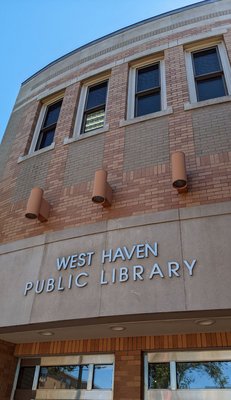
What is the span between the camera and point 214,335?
5.66 metres

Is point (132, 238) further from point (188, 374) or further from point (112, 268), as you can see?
point (188, 374)

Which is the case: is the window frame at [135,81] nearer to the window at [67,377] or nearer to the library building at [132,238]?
the library building at [132,238]

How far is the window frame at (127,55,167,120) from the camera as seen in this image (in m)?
7.74

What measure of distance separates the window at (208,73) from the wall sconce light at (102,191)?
110 inches

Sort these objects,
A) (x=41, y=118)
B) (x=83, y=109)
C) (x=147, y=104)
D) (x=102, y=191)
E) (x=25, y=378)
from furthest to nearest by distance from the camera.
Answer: (x=41, y=118) → (x=83, y=109) → (x=147, y=104) → (x=25, y=378) → (x=102, y=191)

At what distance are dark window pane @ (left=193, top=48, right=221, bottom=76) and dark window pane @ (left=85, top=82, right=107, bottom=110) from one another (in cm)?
248

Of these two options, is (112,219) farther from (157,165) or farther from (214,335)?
(214,335)

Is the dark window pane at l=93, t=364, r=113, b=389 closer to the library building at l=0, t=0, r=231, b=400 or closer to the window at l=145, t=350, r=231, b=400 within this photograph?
the library building at l=0, t=0, r=231, b=400

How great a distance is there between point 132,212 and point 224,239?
67.6 inches

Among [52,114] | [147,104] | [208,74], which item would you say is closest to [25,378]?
[147,104]

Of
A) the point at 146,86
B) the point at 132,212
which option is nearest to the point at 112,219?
the point at 132,212

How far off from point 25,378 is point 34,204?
3708 mm

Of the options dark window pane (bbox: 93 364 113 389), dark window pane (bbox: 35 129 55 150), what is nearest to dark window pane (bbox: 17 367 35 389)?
dark window pane (bbox: 93 364 113 389)

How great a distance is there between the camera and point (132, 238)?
18.9 feet
